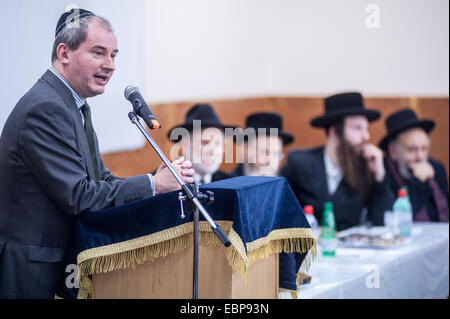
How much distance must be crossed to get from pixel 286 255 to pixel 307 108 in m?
4.87

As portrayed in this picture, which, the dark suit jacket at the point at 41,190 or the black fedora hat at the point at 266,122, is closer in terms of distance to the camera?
the dark suit jacket at the point at 41,190

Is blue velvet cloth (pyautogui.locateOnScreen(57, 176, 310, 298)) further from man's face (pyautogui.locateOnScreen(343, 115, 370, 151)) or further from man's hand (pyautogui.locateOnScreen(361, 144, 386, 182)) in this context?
man's face (pyautogui.locateOnScreen(343, 115, 370, 151))

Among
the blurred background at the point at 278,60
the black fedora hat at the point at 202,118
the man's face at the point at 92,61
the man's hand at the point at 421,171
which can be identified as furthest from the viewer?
the man's hand at the point at 421,171

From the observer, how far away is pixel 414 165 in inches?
216

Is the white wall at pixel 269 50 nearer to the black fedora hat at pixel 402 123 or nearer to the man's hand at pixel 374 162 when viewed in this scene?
the black fedora hat at pixel 402 123

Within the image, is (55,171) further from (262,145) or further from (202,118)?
(262,145)

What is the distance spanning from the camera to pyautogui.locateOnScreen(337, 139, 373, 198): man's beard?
16.1 feet

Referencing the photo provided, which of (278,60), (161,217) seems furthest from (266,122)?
(161,217)

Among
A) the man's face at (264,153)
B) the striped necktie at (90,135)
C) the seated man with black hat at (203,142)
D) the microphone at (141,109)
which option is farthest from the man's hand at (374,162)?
the microphone at (141,109)

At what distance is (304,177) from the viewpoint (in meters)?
5.01

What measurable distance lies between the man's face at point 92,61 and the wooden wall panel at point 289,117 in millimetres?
2640

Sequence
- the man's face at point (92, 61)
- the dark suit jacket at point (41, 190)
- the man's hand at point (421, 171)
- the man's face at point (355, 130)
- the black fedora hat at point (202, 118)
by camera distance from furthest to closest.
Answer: the man's hand at point (421, 171)
the man's face at point (355, 130)
the black fedora hat at point (202, 118)
the man's face at point (92, 61)
the dark suit jacket at point (41, 190)

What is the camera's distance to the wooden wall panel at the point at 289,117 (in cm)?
524

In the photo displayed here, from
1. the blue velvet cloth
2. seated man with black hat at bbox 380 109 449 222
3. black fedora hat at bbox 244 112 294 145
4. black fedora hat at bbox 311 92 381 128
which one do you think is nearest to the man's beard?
black fedora hat at bbox 311 92 381 128
